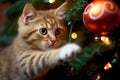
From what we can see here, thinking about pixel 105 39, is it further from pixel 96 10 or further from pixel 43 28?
pixel 43 28

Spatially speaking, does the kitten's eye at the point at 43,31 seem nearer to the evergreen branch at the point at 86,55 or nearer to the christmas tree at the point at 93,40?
the christmas tree at the point at 93,40

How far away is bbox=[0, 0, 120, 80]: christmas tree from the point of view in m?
0.64

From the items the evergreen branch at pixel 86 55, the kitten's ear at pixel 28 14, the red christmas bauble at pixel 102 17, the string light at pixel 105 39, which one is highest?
the red christmas bauble at pixel 102 17

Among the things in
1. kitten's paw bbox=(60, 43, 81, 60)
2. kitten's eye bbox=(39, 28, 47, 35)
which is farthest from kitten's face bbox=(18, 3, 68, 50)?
kitten's paw bbox=(60, 43, 81, 60)

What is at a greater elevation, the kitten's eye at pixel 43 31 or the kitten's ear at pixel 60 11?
the kitten's ear at pixel 60 11

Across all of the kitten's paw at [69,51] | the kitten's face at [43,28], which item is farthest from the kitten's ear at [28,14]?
the kitten's paw at [69,51]

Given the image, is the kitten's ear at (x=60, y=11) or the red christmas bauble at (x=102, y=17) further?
the kitten's ear at (x=60, y=11)

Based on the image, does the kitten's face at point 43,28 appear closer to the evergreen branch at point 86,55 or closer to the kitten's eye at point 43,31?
the kitten's eye at point 43,31

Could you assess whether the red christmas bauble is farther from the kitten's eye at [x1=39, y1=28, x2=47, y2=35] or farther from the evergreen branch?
the kitten's eye at [x1=39, y1=28, x2=47, y2=35]

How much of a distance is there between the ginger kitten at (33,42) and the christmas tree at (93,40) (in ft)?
0.16

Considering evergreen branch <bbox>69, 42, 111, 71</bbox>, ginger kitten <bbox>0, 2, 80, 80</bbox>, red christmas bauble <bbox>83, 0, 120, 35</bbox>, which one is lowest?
ginger kitten <bbox>0, 2, 80, 80</bbox>

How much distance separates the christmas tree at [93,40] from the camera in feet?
2.08

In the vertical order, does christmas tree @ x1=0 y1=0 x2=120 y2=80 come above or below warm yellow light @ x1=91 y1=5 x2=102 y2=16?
below

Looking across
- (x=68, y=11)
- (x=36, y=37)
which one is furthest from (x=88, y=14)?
(x=36, y=37)
